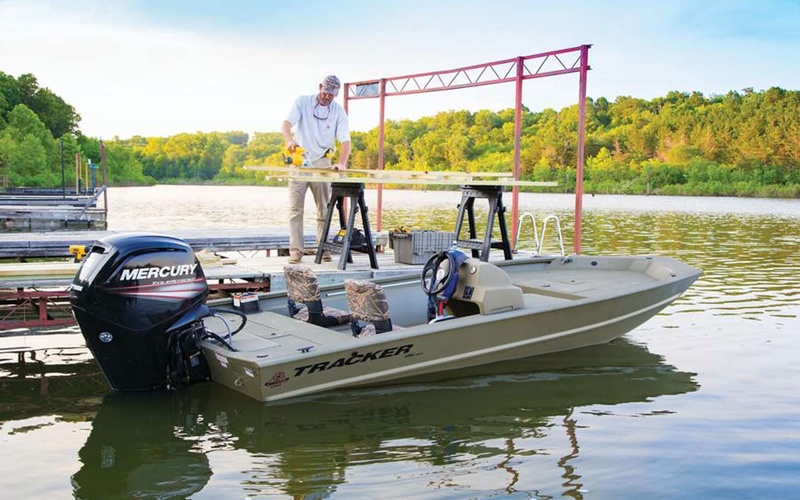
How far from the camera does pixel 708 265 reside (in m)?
15.5

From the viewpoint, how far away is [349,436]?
546 centimetres

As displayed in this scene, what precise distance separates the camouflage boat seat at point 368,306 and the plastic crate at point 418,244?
3752 millimetres

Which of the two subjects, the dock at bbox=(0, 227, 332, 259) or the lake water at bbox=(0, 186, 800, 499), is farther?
the dock at bbox=(0, 227, 332, 259)

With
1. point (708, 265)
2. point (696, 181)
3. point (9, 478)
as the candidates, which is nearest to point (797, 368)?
point (9, 478)

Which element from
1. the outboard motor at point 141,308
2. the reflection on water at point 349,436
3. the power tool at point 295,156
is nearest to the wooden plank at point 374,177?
Answer: the power tool at point 295,156

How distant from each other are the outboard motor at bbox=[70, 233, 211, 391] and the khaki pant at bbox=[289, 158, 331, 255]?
11.8 ft

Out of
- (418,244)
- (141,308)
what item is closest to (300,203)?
(418,244)

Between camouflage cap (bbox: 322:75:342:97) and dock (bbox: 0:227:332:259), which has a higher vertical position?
camouflage cap (bbox: 322:75:342:97)

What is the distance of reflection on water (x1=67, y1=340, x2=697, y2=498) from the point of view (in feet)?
15.5

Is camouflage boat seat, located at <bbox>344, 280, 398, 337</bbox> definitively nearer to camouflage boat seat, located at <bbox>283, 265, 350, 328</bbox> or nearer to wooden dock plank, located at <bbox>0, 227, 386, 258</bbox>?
camouflage boat seat, located at <bbox>283, 265, 350, 328</bbox>

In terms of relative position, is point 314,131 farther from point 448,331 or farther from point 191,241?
point 448,331

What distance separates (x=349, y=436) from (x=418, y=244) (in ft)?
16.5

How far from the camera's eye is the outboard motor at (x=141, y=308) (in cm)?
548

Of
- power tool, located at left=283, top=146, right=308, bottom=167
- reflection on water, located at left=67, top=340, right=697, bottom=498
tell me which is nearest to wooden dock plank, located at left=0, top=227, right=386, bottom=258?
power tool, located at left=283, top=146, right=308, bottom=167
